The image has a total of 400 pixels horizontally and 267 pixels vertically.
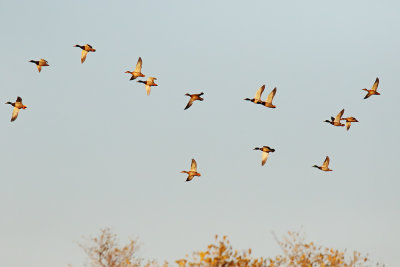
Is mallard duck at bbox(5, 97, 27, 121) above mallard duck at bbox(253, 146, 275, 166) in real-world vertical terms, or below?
below

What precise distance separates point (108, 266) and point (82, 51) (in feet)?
55.4

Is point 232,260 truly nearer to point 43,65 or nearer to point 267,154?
point 267,154

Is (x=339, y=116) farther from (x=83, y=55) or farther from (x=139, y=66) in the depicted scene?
(x=83, y=55)

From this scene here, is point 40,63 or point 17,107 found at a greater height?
point 40,63

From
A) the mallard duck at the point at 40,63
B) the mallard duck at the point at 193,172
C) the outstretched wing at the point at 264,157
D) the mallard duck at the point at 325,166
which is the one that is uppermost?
the mallard duck at the point at 40,63

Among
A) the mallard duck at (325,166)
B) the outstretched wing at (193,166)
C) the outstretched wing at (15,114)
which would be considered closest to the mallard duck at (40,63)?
the outstretched wing at (15,114)

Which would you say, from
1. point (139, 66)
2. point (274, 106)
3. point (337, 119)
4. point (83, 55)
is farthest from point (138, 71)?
point (337, 119)

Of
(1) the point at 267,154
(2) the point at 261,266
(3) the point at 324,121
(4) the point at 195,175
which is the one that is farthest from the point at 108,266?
(3) the point at 324,121

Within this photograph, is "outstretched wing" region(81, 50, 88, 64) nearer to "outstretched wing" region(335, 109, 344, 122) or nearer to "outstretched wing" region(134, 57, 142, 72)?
"outstretched wing" region(134, 57, 142, 72)

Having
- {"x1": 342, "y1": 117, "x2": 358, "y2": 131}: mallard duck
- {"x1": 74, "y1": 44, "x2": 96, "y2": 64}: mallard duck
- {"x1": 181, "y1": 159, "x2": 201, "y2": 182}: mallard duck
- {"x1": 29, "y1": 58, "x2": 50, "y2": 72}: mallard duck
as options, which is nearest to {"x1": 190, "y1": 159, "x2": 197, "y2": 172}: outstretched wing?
{"x1": 181, "y1": 159, "x2": 201, "y2": 182}: mallard duck

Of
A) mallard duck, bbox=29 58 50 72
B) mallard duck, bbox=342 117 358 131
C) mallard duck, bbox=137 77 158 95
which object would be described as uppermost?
mallard duck, bbox=342 117 358 131

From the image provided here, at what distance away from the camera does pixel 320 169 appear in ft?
176

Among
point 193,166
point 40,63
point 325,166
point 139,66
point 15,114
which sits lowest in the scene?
point 193,166

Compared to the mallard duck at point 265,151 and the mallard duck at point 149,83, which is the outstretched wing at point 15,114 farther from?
the mallard duck at point 265,151
